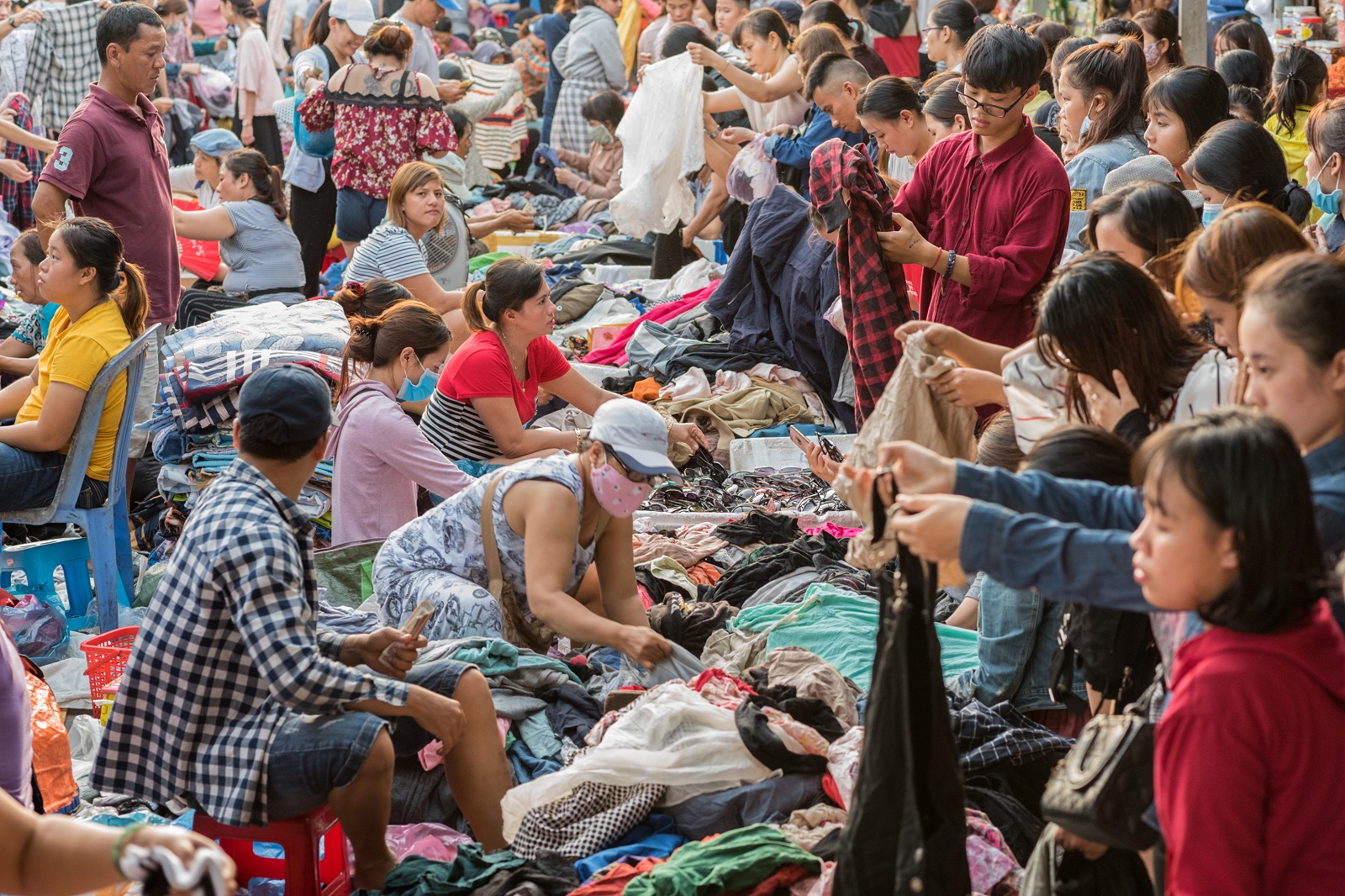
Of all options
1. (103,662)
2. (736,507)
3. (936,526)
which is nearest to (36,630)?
(103,662)

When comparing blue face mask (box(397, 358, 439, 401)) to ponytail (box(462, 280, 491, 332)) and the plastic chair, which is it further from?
the plastic chair

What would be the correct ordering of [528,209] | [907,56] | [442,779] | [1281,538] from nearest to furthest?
[1281,538] → [442,779] → [907,56] → [528,209]

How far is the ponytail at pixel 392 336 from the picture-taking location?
4.43 metres

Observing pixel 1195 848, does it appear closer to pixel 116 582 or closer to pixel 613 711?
pixel 613 711

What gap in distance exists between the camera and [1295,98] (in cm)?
541

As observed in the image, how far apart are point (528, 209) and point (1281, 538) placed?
7639 millimetres

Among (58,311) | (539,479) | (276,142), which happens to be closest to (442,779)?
(539,479)

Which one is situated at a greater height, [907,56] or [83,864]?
[907,56]

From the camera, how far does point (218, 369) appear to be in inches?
189

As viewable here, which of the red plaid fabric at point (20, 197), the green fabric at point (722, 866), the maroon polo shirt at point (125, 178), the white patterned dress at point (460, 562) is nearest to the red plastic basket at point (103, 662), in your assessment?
the white patterned dress at point (460, 562)

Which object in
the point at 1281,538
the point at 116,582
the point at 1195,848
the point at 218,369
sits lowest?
the point at 116,582

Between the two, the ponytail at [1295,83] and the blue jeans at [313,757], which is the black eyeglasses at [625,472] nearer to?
the blue jeans at [313,757]

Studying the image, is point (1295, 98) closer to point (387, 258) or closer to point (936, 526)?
point (387, 258)

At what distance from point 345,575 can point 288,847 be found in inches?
62.0
